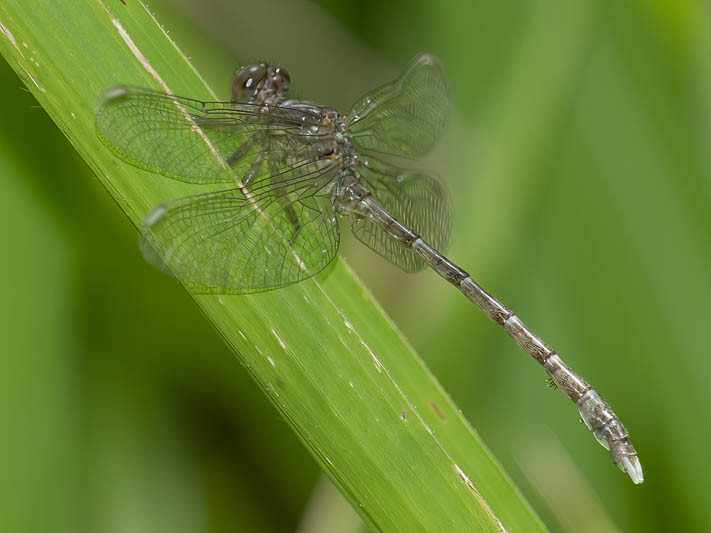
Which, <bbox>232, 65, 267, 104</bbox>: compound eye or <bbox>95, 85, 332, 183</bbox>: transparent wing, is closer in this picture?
<bbox>95, 85, 332, 183</bbox>: transparent wing

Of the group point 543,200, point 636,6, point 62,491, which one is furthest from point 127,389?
point 636,6

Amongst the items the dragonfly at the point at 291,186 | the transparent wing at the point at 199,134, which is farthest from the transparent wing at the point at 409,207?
the transparent wing at the point at 199,134

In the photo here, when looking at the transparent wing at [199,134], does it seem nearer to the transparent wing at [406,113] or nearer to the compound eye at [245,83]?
the compound eye at [245,83]

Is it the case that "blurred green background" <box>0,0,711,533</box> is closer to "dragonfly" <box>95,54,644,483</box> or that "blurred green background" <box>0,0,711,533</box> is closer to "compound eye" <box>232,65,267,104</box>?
"dragonfly" <box>95,54,644,483</box>

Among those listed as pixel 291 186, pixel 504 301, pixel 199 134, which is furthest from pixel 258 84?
pixel 504 301

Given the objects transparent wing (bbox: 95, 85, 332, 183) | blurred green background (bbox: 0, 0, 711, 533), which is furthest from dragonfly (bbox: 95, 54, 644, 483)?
blurred green background (bbox: 0, 0, 711, 533)

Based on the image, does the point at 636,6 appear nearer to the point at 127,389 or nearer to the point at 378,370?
the point at 378,370

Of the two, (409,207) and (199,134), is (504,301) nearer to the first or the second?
(409,207)
